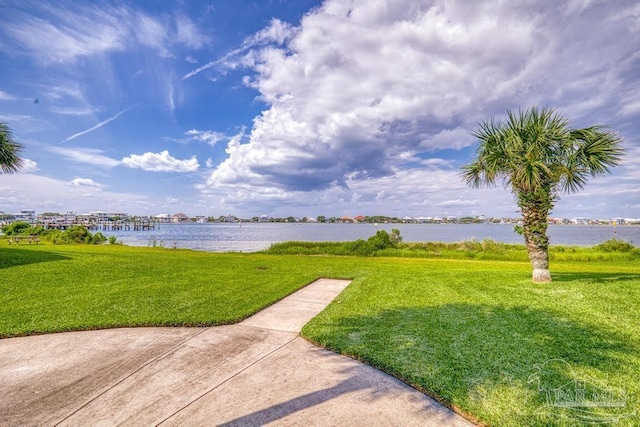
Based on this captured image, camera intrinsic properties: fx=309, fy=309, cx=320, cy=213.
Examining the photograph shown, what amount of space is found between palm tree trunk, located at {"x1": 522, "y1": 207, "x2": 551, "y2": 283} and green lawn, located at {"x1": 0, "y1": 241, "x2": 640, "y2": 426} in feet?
1.55

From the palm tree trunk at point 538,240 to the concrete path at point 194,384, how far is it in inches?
341

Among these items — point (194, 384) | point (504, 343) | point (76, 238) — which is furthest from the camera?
point (76, 238)

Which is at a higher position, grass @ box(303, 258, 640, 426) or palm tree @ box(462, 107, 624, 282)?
palm tree @ box(462, 107, 624, 282)

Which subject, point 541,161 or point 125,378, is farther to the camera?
point 541,161

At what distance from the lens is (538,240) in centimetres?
1011

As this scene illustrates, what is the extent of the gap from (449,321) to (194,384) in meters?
5.04

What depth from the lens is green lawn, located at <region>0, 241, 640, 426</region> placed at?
367cm

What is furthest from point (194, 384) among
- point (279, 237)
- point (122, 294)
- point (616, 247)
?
point (279, 237)

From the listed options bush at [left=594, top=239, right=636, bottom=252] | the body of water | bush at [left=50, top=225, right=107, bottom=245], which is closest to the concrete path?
the body of water

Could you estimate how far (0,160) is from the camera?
14.2 meters

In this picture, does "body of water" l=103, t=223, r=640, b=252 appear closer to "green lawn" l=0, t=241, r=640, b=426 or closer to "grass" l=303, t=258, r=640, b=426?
"green lawn" l=0, t=241, r=640, b=426

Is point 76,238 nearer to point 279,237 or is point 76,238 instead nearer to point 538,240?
point 279,237

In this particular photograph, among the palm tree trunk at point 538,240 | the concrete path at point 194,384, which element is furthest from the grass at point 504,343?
the palm tree trunk at point 538,240

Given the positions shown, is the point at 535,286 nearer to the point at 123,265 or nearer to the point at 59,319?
the point at 59,319
